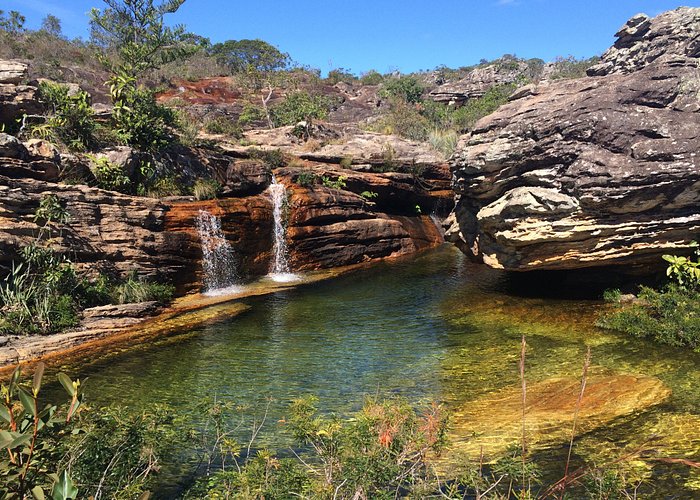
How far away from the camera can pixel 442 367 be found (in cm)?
852

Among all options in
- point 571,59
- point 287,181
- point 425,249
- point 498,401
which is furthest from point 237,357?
point 571,59

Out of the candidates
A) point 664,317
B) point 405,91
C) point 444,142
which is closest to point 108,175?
point 664,317

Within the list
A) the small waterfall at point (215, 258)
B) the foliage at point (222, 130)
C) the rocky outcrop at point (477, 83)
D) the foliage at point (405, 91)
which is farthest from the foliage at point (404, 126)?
the small waterfall at point (215, 258)

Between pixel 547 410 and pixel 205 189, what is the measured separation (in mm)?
14269

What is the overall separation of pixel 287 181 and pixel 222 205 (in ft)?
12.4

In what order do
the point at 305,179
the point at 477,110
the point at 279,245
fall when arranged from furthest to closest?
1. the point at 477,110
2. the point at 305,179
3. the point at 279,245

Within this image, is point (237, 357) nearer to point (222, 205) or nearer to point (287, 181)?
point (222, 205)

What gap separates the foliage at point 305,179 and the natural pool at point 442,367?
25.5 feet

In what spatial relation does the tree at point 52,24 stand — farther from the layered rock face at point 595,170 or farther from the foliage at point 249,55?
the layered rock face at point 595,170

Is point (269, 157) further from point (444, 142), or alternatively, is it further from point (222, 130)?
point (444, 142)

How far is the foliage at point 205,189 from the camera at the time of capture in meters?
17.4

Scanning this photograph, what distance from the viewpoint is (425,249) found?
22969 mm

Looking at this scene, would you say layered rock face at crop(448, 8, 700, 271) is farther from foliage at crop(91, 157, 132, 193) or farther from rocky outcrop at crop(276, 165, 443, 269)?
foliage at crop(91, 157, 132, 193)

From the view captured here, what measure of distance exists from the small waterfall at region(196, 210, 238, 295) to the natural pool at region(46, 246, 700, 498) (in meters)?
2.84
